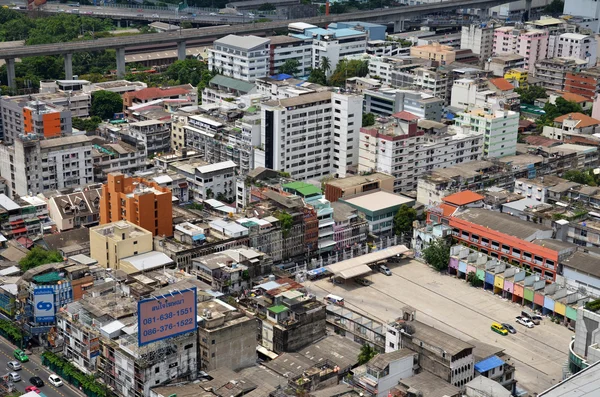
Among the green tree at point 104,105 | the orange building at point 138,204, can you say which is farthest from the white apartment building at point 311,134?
the green tree at point 104,105

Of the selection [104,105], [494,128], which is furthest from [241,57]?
[494,128]

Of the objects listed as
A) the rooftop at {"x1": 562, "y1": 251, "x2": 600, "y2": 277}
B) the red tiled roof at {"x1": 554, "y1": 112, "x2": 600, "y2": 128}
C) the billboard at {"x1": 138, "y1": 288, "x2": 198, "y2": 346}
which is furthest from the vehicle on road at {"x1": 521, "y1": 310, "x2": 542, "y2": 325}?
the red tiled roof at {"x1": 554, "y1": 112, "x2": 600, "y2": 128}

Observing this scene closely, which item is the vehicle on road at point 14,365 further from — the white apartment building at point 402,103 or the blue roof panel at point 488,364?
the white apartment building at point 402,103

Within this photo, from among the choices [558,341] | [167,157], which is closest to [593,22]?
[167,157]

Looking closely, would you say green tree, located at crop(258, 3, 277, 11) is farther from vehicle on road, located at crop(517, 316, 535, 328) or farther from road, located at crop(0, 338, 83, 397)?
road, located at crop(0, 338, 83, 397)

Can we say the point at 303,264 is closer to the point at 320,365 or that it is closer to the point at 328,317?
the point at 328,317

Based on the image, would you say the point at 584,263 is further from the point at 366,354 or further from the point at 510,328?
the point at 366,354
